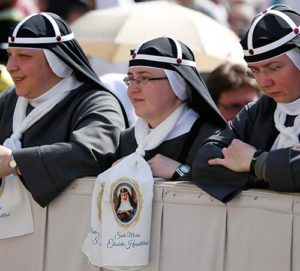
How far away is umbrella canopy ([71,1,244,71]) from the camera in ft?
30.7

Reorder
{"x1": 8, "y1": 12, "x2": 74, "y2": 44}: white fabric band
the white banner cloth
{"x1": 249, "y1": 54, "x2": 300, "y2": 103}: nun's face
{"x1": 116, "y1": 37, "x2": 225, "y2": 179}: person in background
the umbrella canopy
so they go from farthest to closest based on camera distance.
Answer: the umbrella canopy < {"x1": 8, "y1": 12, "x2": 74, "y2": 44}: white fabric band < {"x1": 116, "y1": 37, "x2": 225, "y2": 179}: person in background < the white banner cloth < {"x1": 249, "y1": 54, "x2": 300, "y2": 103}: nun's face

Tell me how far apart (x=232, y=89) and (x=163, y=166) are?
2135mm

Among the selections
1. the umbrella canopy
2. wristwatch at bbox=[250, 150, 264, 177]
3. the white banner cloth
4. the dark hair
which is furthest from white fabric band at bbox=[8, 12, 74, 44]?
the umbrella canopy

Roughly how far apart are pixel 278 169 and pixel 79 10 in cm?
888

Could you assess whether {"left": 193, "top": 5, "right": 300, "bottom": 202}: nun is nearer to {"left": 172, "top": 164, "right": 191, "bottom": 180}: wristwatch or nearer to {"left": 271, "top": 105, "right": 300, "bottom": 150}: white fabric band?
{"left": 271, "top": 105, "right": 300, "bottom": 150}: white fabric band

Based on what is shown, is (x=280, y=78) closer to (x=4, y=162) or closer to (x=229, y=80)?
(x=4, y=162)

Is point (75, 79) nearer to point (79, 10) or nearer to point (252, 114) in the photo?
point (252, 114)

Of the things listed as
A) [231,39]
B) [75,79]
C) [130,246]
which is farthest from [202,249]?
[231,39]

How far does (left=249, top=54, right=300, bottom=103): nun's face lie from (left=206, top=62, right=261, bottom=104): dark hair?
2420mm

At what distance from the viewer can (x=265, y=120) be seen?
17.9 feet

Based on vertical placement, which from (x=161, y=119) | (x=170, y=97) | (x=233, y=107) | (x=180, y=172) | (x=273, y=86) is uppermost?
(x=273, y=86)

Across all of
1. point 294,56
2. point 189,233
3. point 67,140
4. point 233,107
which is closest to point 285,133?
point 294,56

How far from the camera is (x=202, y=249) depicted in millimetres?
5312

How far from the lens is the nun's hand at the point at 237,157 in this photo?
17.1ft
